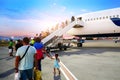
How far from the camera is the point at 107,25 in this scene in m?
27.2

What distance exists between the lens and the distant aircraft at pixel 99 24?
87.7 feet

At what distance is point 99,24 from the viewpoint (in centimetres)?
2886

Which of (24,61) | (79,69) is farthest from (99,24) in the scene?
(24,61)

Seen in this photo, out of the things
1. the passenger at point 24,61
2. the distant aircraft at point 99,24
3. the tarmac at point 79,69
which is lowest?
the tarmac at point 79,69

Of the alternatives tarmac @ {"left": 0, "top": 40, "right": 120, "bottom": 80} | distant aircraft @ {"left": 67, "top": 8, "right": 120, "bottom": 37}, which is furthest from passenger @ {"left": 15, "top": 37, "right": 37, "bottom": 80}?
distant aircraft @ {"left": 67, "top": 8, "right": 120, "bottom": 37}

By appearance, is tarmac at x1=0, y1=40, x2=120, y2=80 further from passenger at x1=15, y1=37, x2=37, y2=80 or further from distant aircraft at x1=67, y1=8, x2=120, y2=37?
distant aircraft at x1=67, y1=8, x2=120, y2=37

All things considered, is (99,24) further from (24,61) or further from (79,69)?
(24,61)

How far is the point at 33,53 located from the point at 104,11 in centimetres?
2511

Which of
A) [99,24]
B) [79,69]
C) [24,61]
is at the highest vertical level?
[99,24]

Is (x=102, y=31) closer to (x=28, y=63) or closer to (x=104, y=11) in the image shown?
(x=104, y=11)

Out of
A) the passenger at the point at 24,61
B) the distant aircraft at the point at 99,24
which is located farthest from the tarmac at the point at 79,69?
the distant aircraft at the point at 99,24

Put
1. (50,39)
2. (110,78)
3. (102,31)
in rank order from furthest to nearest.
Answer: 1. (102,31)
2. (50,39)
3. (110,78)

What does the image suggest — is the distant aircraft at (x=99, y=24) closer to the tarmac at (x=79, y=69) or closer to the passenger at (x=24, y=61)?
the tarmac at (x=79, y=69)

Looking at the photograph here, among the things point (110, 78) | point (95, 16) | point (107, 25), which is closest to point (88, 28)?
point (95, 16)
